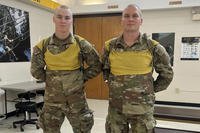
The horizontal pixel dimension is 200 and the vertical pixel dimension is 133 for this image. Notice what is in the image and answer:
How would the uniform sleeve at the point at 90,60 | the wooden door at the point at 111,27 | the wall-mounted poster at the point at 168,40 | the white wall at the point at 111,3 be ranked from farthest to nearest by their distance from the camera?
the wooden door at the point at 111,27 < the wall-mounted poster at the point at 168,40 < the white wall at the point at 111,3 < the uniform sleeve at the point at 90,60

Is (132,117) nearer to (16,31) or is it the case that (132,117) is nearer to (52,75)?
(52,75)

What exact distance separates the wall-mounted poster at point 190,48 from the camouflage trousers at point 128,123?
4064 millimetres

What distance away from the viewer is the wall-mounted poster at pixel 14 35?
4203mm

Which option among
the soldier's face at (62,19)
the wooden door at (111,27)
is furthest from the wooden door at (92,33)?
the soldier's face at (62,19)

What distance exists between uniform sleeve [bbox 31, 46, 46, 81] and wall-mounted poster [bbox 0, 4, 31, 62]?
2445mm

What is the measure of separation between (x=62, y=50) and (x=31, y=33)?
133 inches

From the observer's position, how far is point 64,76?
6.34 ft

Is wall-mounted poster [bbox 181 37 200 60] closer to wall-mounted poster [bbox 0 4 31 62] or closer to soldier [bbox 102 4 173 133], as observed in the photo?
wall-mounted poster [bbox 0 4 31 62]

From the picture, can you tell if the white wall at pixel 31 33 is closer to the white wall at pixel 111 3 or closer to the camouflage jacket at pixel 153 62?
the white wall at pixel 111 3

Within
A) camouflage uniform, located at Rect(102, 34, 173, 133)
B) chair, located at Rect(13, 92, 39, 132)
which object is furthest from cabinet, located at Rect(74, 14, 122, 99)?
camouflage uniform, located at Rect(102, 34, 173, 133)

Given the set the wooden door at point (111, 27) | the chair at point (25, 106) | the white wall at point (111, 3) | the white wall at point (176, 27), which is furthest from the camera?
the wooden door at point (111, 27)

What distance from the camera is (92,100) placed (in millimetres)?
6062

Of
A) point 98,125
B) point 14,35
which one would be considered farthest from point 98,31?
point 98,125

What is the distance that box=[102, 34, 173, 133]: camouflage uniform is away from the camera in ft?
5.75
